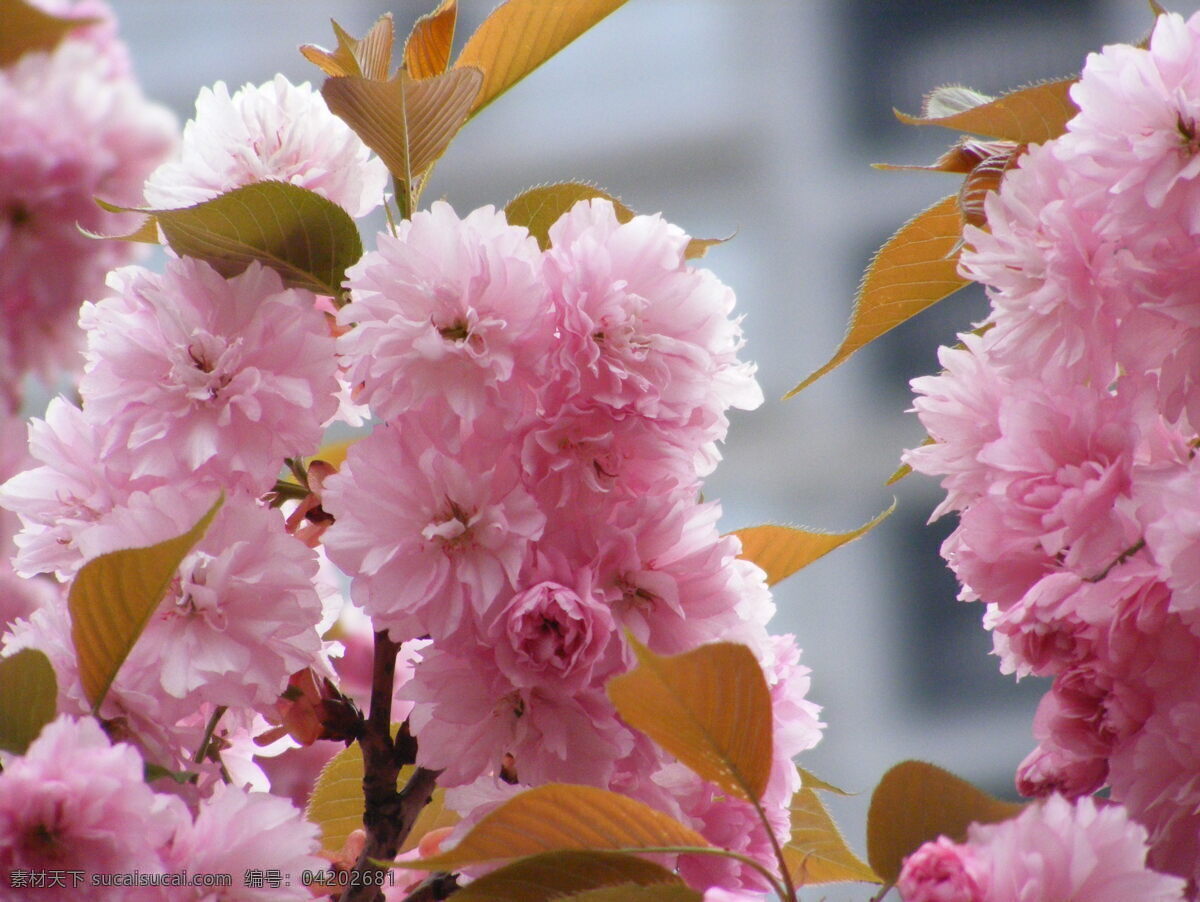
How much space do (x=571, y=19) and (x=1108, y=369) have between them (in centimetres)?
23

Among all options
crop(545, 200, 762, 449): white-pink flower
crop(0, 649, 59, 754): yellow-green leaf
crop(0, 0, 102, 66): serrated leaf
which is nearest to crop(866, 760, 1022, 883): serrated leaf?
crop(545, 200, 762, 449): white-pink flower

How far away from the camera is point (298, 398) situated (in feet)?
1.36

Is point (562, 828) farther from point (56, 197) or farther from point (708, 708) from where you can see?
point (56, 197)

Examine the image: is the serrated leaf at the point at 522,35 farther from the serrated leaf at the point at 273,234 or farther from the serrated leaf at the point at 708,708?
the serrated leaf at the point at 708,708

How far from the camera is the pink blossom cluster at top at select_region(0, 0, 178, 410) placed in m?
0.57

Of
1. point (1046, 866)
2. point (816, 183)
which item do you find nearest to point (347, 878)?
point (1046, 866)

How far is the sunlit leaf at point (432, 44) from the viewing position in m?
0.50

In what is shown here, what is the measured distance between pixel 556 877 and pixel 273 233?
23cm

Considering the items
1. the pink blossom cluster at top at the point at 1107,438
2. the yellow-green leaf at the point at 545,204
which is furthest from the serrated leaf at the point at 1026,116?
the yellow-green leaf at the point at 545,204

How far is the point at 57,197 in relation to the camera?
1.92 feet

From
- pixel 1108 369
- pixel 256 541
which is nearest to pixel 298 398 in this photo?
pixel 256 541

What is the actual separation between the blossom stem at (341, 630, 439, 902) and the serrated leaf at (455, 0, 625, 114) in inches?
8.5

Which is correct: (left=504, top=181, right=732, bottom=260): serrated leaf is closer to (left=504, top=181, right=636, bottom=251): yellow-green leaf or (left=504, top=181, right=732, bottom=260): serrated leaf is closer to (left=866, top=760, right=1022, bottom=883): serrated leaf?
(left=504, top=181, right=636, bottom=251): yellow-green leaf

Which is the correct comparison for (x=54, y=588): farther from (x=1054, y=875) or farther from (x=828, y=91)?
(x=828, y=91)
